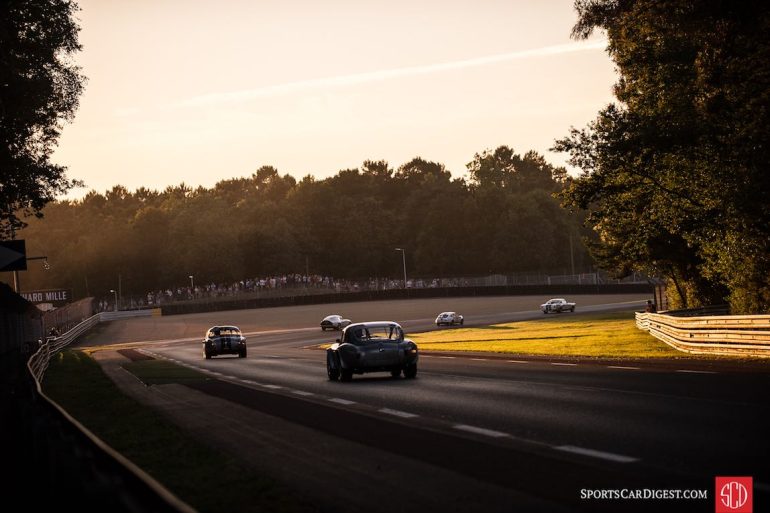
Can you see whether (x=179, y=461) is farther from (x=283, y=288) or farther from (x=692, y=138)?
(x=283, y=288)

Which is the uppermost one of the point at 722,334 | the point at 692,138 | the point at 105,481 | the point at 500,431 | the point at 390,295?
the point at 692,138

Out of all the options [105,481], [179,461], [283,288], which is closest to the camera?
[105,481]

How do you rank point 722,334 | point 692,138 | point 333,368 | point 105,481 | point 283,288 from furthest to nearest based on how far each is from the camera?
1. point 283,288
2. point 692,138
3. point 722,334
4. point 333,368
5. point 105,481

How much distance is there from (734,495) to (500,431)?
17.4 ft

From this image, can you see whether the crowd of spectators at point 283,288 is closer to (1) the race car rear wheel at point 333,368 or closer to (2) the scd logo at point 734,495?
(1) the race car rear wheel at point 333,368

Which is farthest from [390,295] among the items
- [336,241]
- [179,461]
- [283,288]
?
[179,461]

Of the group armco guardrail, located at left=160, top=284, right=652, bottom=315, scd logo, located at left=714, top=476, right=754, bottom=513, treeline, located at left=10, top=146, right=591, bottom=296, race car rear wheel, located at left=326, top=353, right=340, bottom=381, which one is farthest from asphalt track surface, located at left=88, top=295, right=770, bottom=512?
treeline, located at left=10, top=146, right=591, bottom=296

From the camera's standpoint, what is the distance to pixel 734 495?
740 centimetres

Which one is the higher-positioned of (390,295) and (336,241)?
(336,241)

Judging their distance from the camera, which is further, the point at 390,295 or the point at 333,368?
the point at 390,295

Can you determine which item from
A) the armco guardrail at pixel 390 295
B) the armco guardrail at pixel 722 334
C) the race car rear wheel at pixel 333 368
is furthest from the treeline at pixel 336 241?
the race car rear wheel at pixel 333 368

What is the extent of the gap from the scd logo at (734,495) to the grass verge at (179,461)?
3234 millimetres

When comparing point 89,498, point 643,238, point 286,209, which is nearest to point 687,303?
point 643,238

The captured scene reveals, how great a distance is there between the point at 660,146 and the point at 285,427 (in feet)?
60.2
